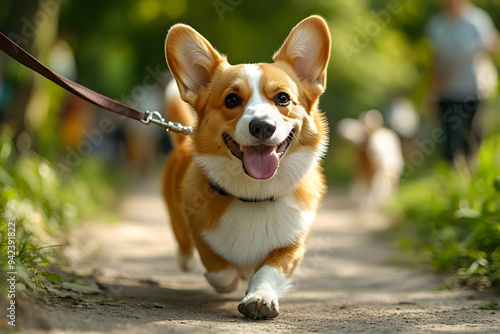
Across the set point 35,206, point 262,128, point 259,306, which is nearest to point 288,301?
point 259,306

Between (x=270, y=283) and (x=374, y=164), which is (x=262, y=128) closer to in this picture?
(x=270, y=283)

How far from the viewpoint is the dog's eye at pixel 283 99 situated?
3121 millimetres

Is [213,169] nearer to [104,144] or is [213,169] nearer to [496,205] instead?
[496,205]

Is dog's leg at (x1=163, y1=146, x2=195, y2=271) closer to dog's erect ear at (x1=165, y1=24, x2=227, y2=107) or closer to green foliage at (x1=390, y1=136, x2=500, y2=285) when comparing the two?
dog's erect ear at (x1=165, y1=24, x2=227, y2=107)

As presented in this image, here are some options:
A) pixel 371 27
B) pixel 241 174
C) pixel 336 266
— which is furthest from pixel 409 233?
pixel 371 27

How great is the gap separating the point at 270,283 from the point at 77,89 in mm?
1541

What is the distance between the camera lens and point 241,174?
318 cm

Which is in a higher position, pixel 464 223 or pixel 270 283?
pixel 464 223

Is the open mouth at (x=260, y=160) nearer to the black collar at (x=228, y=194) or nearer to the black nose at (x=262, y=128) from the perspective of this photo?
the black nose at (x=262, y=128)

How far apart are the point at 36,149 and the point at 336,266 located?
11.8 feet

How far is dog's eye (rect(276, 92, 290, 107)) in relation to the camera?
3121 mm

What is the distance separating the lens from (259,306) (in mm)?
2801

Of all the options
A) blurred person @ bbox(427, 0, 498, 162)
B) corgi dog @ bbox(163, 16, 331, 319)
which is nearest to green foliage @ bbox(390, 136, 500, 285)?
blurred person @ bbox(427, 0, 498, 162)

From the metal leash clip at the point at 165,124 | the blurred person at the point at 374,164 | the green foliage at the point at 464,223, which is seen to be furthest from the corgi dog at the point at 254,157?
the blurred person at the point at 374,164
